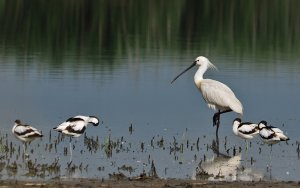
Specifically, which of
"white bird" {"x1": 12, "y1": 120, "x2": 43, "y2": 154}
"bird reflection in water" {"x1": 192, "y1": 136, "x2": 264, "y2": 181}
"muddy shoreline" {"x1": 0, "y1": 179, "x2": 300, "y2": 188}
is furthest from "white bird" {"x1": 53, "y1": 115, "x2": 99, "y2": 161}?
"muddy shoreline" {"x1": 0, "y1": 179, "x2": 300, "y2": 188}

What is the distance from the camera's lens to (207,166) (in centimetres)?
1905

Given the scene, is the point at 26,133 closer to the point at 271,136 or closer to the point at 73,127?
the point at 73,127

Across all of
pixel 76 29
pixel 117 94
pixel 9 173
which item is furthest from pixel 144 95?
pixel 76 29

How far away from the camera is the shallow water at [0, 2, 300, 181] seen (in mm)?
18969

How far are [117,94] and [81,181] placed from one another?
13.3 metres

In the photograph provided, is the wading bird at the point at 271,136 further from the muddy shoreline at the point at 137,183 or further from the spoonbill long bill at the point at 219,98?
the muddy shoreline at the point at 137,183

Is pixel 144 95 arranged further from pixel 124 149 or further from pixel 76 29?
pixel 76 29

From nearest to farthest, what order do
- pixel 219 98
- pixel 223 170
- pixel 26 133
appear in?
pixel 223 170 < pixel 26 133 < pixel 219 98

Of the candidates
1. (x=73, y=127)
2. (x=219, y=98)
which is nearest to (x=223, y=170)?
(x=73, y=127)

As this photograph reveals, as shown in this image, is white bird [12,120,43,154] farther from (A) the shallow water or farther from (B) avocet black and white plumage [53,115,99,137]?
(B) avocet black and white plumage [53,115,99,137]

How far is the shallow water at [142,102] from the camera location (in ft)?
62.2

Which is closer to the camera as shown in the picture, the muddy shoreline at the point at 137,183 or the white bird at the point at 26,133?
the muddy shoreline at the point at 137,183

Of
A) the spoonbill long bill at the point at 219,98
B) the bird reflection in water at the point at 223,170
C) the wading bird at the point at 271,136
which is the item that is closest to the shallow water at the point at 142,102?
the bird reflection in water at the point at 223,170

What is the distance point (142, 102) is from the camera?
2777 cm
